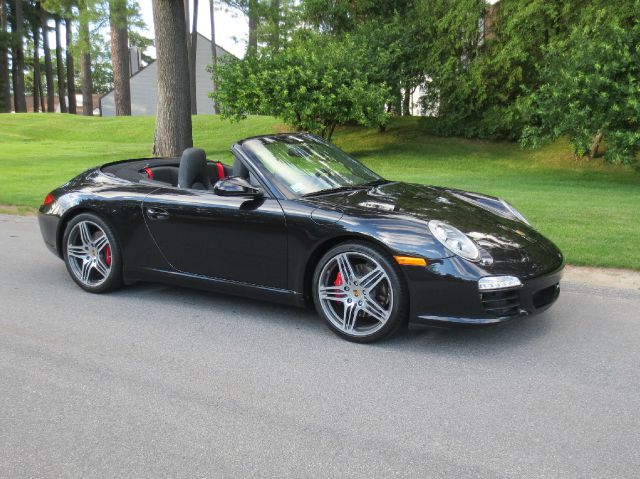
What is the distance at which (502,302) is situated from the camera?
3902mm

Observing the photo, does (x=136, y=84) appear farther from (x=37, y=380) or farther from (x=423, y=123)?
(x=37, y=380)

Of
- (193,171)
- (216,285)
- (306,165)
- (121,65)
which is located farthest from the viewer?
(121,65)

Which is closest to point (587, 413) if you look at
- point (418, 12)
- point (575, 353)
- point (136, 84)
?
point (575, 353)

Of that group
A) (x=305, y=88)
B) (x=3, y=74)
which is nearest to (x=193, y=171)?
(x=305, y=88)

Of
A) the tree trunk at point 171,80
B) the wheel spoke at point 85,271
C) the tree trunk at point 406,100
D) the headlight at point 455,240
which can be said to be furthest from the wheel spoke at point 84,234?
the tree trunk at point 406,100

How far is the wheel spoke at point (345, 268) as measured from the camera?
4.23 meters

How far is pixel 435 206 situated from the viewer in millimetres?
4613

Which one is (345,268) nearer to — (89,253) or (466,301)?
(466,301)

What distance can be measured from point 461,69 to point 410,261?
2023 centimetres

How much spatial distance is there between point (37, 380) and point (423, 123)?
22941 mm

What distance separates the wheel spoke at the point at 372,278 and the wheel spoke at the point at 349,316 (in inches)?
6.1

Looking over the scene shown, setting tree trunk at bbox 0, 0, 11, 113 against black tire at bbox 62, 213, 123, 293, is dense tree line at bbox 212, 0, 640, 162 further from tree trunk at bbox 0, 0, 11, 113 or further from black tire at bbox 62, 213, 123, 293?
tree trunk at bbox 0, 0, 11, 113

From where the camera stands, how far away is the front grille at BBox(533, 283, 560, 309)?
13.3 ft

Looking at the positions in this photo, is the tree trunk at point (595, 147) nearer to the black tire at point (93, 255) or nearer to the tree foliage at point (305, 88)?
the tree foliage at point (305, 88)
